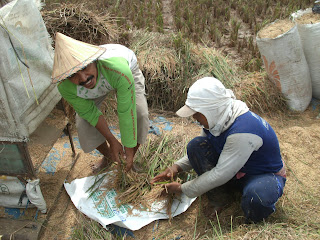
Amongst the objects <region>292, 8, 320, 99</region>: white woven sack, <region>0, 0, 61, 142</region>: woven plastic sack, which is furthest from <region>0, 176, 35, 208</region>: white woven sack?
<region>292, 8, 320, 99</region>: white woven sack

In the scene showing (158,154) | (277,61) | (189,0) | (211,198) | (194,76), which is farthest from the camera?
(189,0)

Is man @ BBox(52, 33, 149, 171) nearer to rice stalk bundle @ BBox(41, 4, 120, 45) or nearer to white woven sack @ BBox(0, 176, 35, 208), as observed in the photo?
white woven sack @ BBox(0, 176, 35, 208)

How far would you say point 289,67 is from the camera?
3373 millimetres

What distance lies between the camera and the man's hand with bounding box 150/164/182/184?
2.35m

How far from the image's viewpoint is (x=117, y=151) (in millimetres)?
2361

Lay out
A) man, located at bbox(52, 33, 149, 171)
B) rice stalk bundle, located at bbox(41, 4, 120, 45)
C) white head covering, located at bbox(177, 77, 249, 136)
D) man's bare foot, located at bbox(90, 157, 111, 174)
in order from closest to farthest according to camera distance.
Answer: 1. white head covering, located at bbox(177, 77, 249, 136)
2. man, located at bbox(52, 33, 149, 171)
3. man's bare foot, located at bbox(90, 157, 111, 174)
4. rice stalk bundle, located at bbox(41, 4, 120, 45)

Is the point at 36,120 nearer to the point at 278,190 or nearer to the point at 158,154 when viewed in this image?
the point at 158,154

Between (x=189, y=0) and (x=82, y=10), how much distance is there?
3.88 metres

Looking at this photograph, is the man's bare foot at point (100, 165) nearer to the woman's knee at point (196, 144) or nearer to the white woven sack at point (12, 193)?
the white woven sack at point (12, 193)

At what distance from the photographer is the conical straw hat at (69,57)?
5.94 ft

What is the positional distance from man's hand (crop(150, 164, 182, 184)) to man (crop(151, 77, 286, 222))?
0.60 ft

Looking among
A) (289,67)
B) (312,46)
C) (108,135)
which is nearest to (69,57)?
(108,135)

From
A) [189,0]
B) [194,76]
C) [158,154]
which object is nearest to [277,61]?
[194,76]

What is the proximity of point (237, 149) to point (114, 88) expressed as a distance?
37.6 inches
